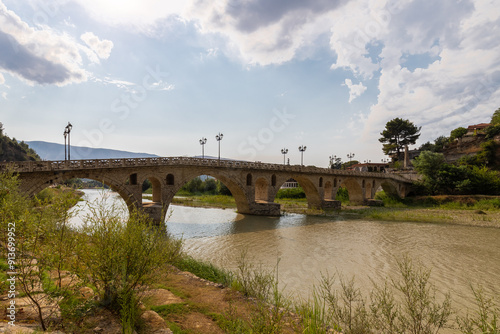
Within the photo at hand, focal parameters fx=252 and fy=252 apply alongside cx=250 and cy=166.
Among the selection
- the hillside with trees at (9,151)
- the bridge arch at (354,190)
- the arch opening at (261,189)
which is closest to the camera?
the arch opening at (261,189)

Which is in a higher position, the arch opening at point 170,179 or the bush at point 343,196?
the arch opening at point 170,179

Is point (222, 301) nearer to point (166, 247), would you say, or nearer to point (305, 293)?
point (166, 247)

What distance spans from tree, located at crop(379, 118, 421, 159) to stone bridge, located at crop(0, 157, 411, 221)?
21.7m

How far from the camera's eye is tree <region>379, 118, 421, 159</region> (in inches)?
2648

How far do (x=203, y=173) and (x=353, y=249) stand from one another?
18.6 meters

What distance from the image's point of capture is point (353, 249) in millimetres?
16031

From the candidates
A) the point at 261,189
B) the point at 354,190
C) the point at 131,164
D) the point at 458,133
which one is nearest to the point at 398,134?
the point at 458,133

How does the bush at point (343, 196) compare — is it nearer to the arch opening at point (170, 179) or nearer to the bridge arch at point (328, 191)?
the bridge arch at point (328, 191)

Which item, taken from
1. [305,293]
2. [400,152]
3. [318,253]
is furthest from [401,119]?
[305,293]

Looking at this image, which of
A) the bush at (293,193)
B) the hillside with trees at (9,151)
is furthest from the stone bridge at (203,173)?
the hillside with trees at (9,151)

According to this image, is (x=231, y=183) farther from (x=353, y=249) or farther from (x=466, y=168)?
(x=466, y=168)

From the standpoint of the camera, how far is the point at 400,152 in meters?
74.6

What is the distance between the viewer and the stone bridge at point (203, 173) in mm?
17875

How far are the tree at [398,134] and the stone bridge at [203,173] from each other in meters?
21.7
